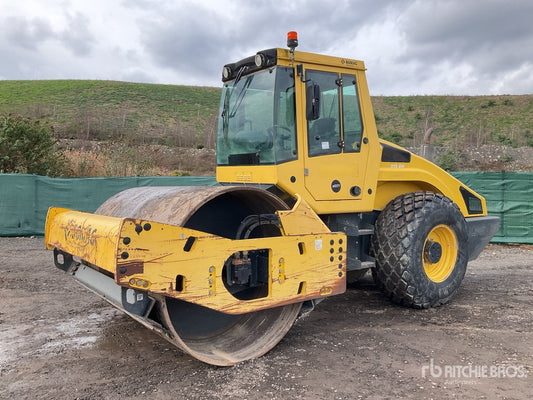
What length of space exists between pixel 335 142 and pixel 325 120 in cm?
25

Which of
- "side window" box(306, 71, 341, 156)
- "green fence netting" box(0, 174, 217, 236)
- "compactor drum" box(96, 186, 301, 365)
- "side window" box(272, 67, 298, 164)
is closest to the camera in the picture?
"compactor drum" box(96, 186, 301, 365)

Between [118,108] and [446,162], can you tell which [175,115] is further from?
[446,162]

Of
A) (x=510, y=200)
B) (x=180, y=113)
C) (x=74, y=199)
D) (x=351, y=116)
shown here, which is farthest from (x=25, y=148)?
(x=180, y=113)

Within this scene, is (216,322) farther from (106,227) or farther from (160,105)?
(160,105)

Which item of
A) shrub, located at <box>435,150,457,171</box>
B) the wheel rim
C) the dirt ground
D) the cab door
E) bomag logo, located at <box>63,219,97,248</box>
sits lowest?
the dirt ground

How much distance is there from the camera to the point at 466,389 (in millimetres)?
3406

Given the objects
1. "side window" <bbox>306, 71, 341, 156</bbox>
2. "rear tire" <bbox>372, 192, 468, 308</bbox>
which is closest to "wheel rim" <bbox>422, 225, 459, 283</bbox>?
"rear tire" <bbox>372, 192, 468, 308</bbox>

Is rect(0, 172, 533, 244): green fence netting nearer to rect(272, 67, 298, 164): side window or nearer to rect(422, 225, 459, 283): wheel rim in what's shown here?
rect(422, 225, 459, 283): wheel rim

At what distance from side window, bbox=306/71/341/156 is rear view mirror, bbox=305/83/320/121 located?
188 millimetres

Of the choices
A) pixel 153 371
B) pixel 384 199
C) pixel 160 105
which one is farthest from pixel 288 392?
pixel 160 105

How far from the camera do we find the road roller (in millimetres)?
3342

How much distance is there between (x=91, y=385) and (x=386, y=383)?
2.17 metres

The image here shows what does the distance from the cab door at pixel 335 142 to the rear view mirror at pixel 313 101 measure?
8cm

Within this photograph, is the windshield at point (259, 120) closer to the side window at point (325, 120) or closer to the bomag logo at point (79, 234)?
the side window at point (325, 120)
